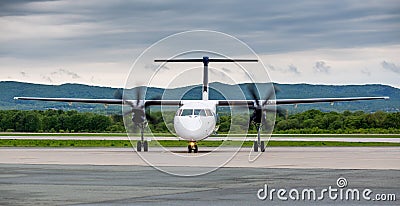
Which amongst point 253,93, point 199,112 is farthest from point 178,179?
point 253,93

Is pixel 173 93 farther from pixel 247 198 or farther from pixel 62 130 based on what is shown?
pixel 62 130

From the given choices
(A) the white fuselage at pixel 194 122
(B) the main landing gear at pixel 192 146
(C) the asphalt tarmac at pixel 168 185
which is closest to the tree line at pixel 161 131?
(B) the main landing gear at pixel 192 146

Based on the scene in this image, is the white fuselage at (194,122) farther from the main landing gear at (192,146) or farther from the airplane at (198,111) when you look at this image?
the main landing gear at (192,146)

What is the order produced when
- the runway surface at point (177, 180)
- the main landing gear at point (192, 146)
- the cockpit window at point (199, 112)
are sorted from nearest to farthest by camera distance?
the runway surface at point (177, 180), the cockpit window at point (199, 112), the main landing gear at point (192, 146)

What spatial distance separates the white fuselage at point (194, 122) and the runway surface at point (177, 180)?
3546 mm

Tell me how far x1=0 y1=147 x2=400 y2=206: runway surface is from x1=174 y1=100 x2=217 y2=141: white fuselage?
3546 millimetres

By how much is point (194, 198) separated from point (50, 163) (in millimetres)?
14309

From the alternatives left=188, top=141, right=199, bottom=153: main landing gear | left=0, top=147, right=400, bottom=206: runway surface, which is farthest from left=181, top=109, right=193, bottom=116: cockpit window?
left=0, top=147, right=400, bottom=206: runway surface

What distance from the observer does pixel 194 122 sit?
39.0 metres

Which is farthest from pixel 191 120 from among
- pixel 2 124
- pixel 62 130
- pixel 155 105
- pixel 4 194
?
pixel 2 124

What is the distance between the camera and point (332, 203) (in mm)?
17703

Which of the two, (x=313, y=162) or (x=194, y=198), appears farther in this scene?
(x=313, y=162)

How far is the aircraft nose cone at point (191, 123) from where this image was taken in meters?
38.8

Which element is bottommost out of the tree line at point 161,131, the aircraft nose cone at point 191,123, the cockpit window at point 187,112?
the aircraft nose cone at point 191,123
